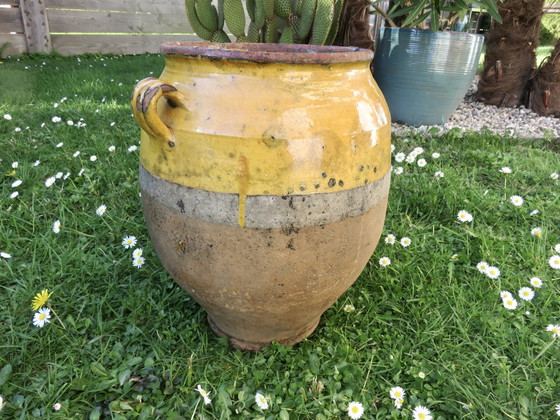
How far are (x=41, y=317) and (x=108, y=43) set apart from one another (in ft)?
23.7

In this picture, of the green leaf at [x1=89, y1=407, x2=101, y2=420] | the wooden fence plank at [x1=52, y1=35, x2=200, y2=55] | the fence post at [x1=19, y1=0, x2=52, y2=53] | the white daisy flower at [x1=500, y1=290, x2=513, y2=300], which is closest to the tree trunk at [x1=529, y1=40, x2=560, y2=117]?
the white daisy flower at [x1=500, y1=290, x2=513, y2=300]

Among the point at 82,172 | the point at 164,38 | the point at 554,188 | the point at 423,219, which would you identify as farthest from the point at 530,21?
the point at 164,38

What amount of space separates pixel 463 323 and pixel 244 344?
2.95 feet

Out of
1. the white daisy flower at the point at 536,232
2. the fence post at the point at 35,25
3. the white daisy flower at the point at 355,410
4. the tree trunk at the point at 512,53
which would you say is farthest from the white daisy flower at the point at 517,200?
the fence post at the point at 35,25

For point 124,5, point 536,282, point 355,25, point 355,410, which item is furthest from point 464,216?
point 124,5

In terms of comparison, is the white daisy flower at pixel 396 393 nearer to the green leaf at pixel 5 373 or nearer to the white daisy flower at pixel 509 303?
the white daisy flower at pixel 509 303

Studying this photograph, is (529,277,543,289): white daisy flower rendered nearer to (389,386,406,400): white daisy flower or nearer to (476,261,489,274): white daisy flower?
(476,261,489,274): white daisy flower

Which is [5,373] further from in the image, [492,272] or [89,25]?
[89,25]

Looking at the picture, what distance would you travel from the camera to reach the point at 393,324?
1855mm

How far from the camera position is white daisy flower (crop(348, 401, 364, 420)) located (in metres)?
1.44

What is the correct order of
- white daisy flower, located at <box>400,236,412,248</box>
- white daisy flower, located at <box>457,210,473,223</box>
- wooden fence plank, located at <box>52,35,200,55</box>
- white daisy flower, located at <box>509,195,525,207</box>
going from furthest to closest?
1. wooden fence plank, located at <box>52,35,200,55</box>
2. white daisy flower, located at <box>509,195,525,207</box>
3. white daisy flower, located at <box>457,210,473,223</box>
4. white daisy flower, located at <box>400,236,412,248</box>

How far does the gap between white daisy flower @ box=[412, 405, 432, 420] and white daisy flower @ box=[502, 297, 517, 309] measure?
658mm

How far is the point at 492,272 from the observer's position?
80.4 inches

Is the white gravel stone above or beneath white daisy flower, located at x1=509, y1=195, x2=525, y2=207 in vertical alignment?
beneath
